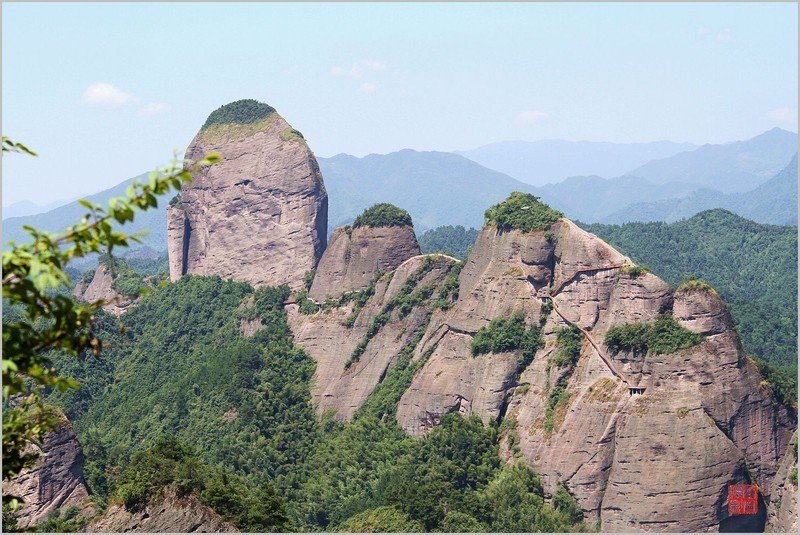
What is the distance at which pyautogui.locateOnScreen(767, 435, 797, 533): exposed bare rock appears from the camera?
29.7 m

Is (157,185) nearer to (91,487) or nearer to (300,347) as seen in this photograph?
(91,487)

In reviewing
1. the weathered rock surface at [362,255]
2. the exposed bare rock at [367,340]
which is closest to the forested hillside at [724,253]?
the weathered rock surface at [362,255]

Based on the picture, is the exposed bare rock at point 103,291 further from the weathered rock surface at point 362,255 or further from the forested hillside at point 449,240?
the forested hillside at point 449,240

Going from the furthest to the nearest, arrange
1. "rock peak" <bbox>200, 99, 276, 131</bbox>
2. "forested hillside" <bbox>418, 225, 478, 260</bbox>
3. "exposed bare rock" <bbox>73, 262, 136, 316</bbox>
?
"forested hillside" <bbox>418, 225, 478, 260</bbox>, "exposed bare rock" <bbox>73, 262, 136, 316</bbox>, "rock peak" <bbox>200, 99, 276, 131</bbox>

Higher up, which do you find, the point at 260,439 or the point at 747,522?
the point at 260,439

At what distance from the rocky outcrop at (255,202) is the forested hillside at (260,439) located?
4.74 feet

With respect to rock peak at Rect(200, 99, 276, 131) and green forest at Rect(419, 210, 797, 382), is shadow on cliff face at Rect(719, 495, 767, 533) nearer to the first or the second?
rock peak at Rect(200, 99, 276, 131)

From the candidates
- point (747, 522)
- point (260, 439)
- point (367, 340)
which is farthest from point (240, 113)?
point (747, 522)

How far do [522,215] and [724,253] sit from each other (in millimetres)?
59952

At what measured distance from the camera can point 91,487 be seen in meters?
39.1

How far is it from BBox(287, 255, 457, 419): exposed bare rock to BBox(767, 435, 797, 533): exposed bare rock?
16.3 metres

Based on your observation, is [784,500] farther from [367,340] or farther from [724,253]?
[724,253]

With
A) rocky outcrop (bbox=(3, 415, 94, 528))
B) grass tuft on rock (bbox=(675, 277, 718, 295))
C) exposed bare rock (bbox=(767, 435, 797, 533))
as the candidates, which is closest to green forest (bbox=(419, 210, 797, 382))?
grass tuft on rock (bbox=(675, 277, 718, 295))

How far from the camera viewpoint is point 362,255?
49.2 metres
